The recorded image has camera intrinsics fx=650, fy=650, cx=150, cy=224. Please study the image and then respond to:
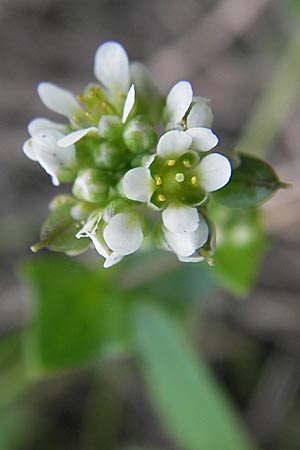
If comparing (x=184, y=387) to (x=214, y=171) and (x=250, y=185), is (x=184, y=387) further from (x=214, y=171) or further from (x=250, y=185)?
(x=214, y=171)

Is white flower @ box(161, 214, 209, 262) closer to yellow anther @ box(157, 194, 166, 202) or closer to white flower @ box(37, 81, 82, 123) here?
yellow anther @ box(157, 194, 166, 202)

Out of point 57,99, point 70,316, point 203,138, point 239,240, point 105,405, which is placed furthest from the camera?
point 105,405

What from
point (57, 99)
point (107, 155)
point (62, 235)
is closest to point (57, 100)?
point (57, 99)

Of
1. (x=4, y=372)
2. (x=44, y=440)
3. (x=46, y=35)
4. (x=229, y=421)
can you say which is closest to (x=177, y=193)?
(x=229, y=421)

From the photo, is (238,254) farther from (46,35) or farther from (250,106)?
(46,35)

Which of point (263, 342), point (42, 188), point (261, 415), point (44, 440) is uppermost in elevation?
point (42, 188)

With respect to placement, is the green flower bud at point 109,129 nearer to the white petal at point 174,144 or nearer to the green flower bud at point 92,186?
the green flower bud at point 92,186
